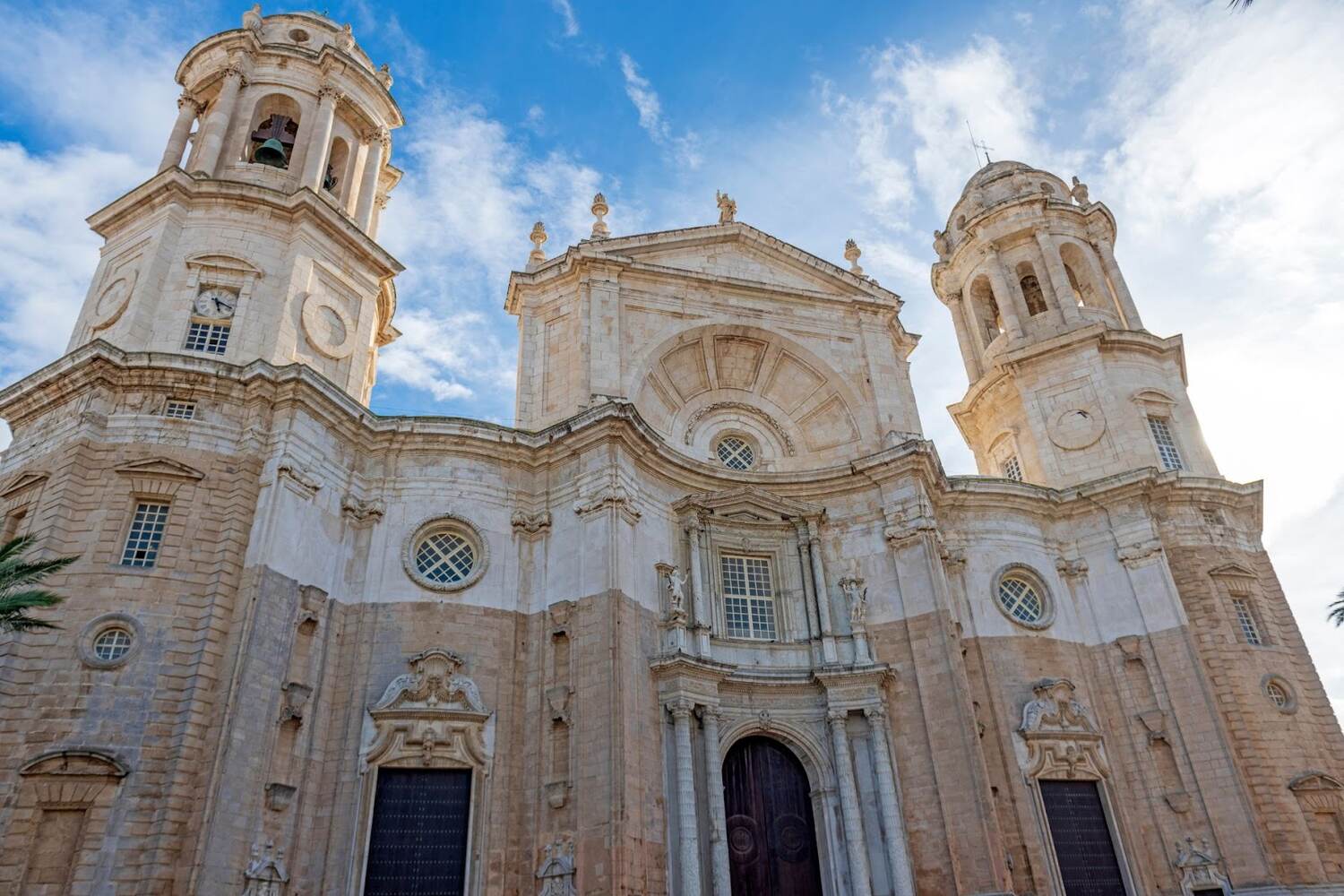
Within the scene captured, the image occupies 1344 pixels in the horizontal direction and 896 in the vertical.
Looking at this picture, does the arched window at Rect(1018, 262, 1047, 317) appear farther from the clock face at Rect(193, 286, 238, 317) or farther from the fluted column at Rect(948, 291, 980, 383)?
the clock face at Rect(193, 286, 238, 317)

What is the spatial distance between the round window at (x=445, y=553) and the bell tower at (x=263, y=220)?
460cm

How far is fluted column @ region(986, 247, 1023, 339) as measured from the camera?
109 feet

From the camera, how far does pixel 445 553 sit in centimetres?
2292

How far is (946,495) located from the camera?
27.3 meters

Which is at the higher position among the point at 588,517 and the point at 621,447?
A: the point at 621,447

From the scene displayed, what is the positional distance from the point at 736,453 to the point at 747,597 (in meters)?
5.33

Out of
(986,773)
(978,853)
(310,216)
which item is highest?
(310,216)

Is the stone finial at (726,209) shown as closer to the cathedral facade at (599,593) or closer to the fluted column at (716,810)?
the cathedral facade at (599,593)

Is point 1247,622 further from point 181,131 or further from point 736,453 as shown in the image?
point 181,131

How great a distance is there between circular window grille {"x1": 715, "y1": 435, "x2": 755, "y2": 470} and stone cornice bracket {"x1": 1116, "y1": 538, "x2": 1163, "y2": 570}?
1065 cm

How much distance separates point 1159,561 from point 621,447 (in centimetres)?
1521

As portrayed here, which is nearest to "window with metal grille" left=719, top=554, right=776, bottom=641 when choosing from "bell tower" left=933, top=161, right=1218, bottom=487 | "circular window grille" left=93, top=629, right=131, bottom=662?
"bell tower" left=933, top=161, right=1218, bottom=487

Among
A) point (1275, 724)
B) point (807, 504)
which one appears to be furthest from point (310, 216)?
point (1275, 724)

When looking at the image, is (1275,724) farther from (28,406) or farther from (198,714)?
(28,406)
